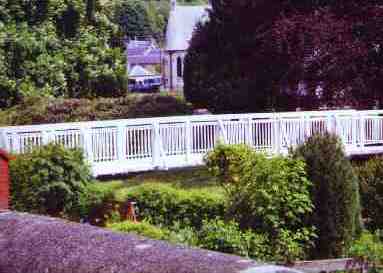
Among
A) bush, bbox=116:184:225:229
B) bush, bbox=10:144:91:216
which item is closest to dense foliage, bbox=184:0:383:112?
bush, bbox=116:184:225:229

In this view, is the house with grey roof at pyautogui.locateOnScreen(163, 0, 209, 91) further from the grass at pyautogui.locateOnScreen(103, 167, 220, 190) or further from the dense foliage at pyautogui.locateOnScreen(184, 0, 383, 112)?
the grass at pyautogui.locateOnScreen(103, 167, 220, 190)

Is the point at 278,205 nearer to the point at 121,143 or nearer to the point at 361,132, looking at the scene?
the point at 121,143

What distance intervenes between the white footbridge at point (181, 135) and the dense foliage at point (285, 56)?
108 inches

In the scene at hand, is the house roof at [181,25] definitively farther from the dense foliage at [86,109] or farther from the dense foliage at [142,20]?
the dense foliage at [86,109]

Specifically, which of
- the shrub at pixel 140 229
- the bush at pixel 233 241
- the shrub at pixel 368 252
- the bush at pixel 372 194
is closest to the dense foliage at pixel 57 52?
the bush at pixel 372 194

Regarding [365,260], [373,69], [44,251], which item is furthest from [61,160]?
[373,69]

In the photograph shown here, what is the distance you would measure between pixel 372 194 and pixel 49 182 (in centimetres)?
544

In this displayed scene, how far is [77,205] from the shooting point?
15047 mm

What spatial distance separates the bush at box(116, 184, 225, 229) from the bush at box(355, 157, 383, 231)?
2442 millimetres

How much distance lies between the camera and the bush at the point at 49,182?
14805 millimetres

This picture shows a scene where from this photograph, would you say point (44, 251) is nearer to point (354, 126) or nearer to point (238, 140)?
point (238, 140)

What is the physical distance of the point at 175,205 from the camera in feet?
49.1

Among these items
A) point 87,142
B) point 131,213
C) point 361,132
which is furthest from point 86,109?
point 131,213

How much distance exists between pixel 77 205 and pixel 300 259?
4516 mm
